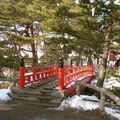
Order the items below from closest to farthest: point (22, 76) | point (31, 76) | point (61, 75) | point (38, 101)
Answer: point (38, 101) < point (61, 75) < point (22, 76) < point (31, 76)

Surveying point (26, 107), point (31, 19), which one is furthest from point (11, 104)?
point (31, 19)

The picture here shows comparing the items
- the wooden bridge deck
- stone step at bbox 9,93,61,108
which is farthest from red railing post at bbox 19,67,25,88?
stone step at bbox 9,93,61,108

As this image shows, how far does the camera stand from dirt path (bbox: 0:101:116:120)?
10.1 m

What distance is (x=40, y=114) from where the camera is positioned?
10594 millimetres

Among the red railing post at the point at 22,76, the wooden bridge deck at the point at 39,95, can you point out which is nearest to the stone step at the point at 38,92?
the wooden bridge deck at the point at 39,95

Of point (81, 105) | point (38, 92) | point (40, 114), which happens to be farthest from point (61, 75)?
point (40, 114)

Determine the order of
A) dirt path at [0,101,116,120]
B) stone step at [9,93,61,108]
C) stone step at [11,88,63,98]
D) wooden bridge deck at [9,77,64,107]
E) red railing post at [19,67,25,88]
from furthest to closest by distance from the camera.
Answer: red railing post at [19,67,25,88] < stone step at [11,88,63,98] < wooden bridge deck at [9,77,64,107] < stone step at [9,93,61,108] < dirt path at [0,101,116,120]

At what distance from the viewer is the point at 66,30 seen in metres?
18.2

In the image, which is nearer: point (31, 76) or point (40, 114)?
point (40, 114)

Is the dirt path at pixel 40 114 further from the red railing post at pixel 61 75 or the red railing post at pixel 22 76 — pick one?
the red railing post at pixel 22 76

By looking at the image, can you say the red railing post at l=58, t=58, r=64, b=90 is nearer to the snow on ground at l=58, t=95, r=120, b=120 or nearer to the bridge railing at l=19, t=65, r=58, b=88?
the snow on ground at l=58, t=95, r=120, b=120

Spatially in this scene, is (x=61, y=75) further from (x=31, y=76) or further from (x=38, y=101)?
(x=31, y=76)

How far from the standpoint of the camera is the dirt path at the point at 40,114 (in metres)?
10.1

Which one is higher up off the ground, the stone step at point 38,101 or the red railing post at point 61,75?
the red railing post at point 61,75
